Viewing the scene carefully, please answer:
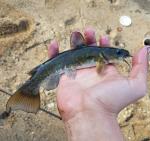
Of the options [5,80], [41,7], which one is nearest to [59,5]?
[41,7]

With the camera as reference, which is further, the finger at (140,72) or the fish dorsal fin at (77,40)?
the fish dorsal fin at (77,40)

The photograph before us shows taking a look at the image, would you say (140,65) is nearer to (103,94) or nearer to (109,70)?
(109,70)

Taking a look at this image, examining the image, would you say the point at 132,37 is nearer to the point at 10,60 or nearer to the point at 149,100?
the point at 149,100

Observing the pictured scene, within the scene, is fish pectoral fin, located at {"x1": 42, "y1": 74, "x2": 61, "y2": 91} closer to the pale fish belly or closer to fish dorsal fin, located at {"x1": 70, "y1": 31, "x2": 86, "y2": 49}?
the pale fish belly

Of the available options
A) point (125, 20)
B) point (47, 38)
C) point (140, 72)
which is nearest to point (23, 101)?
point (140, 72)

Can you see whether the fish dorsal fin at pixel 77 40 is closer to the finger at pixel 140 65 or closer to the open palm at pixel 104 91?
the open palm at pixel 104 91

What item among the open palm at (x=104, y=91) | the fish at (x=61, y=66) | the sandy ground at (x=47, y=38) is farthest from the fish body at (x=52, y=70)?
Answer: the sandy ground at (x=47, y=38)

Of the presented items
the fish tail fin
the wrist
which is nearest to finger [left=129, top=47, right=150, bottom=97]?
the wrist

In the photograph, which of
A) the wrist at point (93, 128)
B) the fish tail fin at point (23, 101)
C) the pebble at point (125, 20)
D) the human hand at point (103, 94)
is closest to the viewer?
the wrist at point (93, 128)
